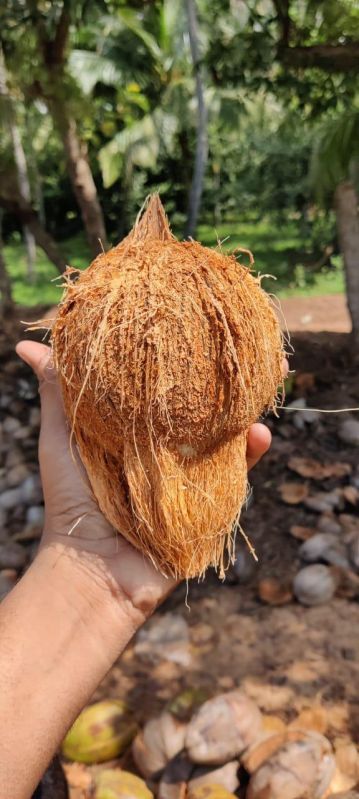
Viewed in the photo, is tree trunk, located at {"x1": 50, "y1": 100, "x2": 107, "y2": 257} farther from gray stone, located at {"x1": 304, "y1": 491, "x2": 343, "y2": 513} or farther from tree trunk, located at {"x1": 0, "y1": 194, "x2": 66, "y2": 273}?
gray stone, located at {"x1": 304, "y1": 491, "x2": 343, "y2": 513}

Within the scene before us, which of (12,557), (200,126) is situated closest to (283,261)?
(200,126)

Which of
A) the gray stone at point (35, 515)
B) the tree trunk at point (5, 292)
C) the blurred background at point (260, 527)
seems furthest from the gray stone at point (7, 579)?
the tree trunk at point (5, 292)

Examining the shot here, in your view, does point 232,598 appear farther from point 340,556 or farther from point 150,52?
point 150,52

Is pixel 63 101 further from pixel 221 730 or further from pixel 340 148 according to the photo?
pixel 221 730

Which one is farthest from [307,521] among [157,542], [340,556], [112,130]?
[112,130]

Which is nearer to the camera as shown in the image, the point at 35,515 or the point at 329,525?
the point at 329,525
